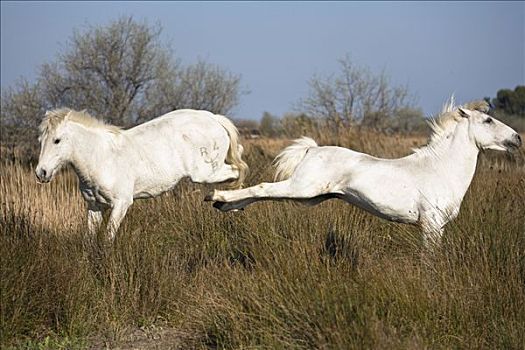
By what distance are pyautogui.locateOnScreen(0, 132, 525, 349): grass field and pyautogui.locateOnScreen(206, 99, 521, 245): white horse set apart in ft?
1.11

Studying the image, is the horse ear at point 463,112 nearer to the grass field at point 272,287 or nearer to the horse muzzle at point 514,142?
the horse muzzle at point 514,142

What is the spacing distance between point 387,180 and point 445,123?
3.59 feet

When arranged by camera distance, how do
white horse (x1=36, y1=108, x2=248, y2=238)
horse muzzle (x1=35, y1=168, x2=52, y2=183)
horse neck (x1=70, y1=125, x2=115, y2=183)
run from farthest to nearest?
1. horse neck (x1=70, y1=125, x2=115, y2=183)
2. white horse (x1=36, y1=108, x2=248, y2=238)
3. horse muzzle (x1=35, y1=168, x2=52, y2=183)

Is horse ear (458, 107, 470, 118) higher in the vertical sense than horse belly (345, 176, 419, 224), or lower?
higher

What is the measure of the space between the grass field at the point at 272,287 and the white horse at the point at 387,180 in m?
0.34

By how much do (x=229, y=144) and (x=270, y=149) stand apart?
710 cm

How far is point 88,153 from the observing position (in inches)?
307

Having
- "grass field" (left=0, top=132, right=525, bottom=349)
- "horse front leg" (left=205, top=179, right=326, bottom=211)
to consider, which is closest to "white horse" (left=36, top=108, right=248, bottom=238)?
"grass field" (left=0, top=132, right=525, bottom=349)

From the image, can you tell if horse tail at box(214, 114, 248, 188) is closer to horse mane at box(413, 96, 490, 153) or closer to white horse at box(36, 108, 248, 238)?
white horse at box(36, 108, 248, 238)

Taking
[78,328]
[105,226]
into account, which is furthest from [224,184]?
[78,328]

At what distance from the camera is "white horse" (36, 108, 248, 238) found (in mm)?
7609

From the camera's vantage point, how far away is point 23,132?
2139cm

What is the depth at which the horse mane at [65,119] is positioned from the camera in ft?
24.8

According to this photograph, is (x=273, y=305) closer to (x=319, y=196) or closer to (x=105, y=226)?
(x=319, y=196)
